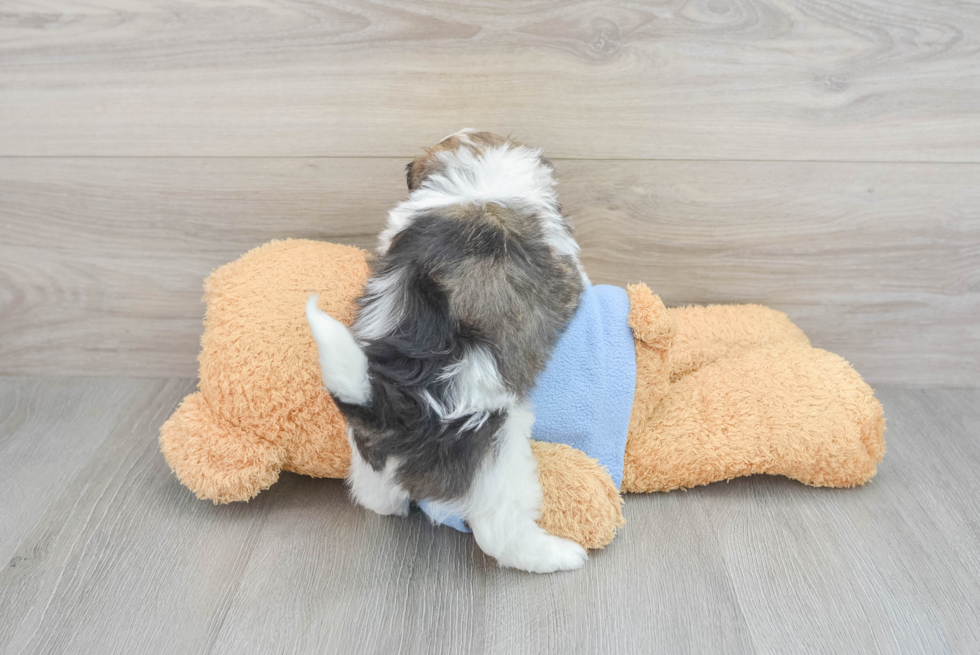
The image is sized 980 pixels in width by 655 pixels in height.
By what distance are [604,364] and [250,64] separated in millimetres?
981

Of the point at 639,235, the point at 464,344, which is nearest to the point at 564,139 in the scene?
the point at 639,235

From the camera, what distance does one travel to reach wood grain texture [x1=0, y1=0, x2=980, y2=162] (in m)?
1.43

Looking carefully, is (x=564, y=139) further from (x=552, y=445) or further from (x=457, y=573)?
(x=457, y=573)

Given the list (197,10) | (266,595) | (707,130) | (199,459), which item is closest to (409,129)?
(197,10)

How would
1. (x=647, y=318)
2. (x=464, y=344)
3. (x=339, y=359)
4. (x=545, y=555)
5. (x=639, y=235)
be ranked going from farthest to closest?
(x=639, y=235) → (x=647, y=318) → (x=545, y=555) → (x=464, y=344) → (x=339, y=359)

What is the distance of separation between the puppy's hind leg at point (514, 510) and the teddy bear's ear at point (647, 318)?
289 mm

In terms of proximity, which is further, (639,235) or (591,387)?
(639,235)

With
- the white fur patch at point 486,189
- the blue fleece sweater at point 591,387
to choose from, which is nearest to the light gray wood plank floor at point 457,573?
the blue fleece sweater at point 591,387

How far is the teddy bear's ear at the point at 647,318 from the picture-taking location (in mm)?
1267

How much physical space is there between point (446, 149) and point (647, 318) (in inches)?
18.7

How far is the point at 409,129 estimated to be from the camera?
1.52 m

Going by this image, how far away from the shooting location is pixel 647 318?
1266mm

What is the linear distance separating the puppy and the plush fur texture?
155 mm

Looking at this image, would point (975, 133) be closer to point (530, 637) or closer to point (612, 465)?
point (612, 465)
